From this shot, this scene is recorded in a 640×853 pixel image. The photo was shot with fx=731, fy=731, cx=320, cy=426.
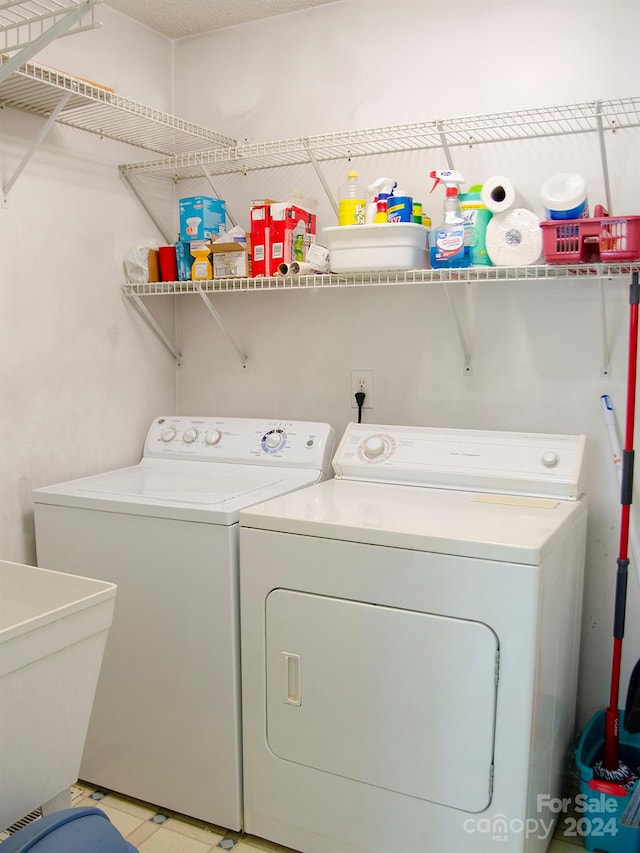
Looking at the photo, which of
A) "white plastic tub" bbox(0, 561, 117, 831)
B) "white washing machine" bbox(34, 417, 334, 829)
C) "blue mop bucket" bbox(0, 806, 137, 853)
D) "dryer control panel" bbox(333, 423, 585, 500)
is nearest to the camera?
"blue mop bucket" bbox(0, 806, 137, 853)

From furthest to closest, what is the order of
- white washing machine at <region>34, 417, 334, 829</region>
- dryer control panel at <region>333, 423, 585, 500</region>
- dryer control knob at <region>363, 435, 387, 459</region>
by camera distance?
dryer control knob at <region>363, 435, 387, 459</region>, dryer control panel at <region>333, 423, 585, 500</region>, white washing machine at <region>34, 417, 334, 829</region>

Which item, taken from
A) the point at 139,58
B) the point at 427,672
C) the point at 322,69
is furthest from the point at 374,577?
the point at 139,58

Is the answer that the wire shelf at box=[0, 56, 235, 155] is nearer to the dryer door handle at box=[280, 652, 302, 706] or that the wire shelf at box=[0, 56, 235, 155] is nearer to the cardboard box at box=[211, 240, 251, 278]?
the cardboard box at box=[211, 240, 251, 278]

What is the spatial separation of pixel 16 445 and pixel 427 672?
4.68 ft

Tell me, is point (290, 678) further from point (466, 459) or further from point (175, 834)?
point (466, 459)

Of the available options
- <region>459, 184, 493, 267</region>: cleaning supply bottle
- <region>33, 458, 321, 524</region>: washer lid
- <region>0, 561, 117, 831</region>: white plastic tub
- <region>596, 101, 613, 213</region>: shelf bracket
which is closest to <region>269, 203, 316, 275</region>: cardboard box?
<region>459, 184, 493, 267</region>: cleaning supply bottle

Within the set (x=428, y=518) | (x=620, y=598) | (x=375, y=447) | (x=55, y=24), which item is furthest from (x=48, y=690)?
(x=620, y=598)

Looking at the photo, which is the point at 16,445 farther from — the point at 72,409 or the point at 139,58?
the point at 139,58

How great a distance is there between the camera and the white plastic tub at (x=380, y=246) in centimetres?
210

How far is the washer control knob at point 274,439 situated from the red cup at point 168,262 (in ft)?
2.23

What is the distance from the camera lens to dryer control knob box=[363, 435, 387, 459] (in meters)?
2.31

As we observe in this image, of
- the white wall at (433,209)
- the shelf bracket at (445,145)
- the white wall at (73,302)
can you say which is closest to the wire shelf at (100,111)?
the white wall at (73,302)

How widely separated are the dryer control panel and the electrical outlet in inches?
7.3

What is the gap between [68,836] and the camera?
1.08 metres
